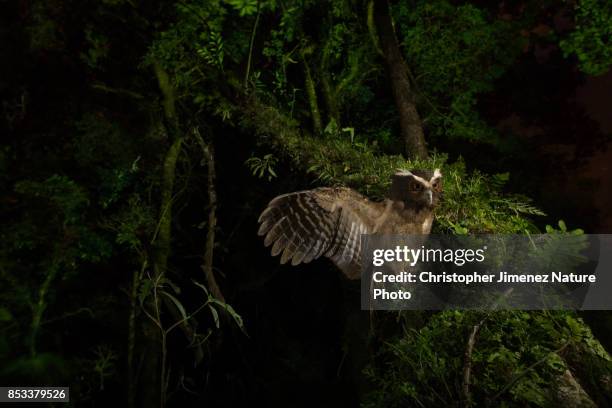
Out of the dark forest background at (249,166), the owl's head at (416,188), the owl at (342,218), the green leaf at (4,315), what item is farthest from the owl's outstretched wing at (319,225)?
the green leaf at (4,315)

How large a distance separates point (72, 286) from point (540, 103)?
23.1 ft

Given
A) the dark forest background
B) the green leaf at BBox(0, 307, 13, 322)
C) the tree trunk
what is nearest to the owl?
the dark forest background

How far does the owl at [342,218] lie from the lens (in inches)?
90.0

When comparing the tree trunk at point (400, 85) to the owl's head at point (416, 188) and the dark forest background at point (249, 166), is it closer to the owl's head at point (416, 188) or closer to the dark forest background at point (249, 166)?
the dark forest background at point (249, 166)

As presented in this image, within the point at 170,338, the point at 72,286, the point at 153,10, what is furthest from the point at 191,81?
the point at 170,338

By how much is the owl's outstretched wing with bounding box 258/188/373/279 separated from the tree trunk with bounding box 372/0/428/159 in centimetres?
191

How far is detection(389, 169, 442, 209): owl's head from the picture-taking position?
2.34m

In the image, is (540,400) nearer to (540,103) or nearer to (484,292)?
(484,292)

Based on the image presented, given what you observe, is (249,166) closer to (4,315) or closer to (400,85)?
(400,85)

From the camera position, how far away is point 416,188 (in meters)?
2.35

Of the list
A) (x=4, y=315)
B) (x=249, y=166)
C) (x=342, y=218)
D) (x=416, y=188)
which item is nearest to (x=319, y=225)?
(x=342, y=218)

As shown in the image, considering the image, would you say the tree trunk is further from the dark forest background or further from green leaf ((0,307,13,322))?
green leaf ((0,307,13,322))

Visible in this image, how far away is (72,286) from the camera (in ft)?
16.6

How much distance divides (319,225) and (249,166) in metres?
2.82
